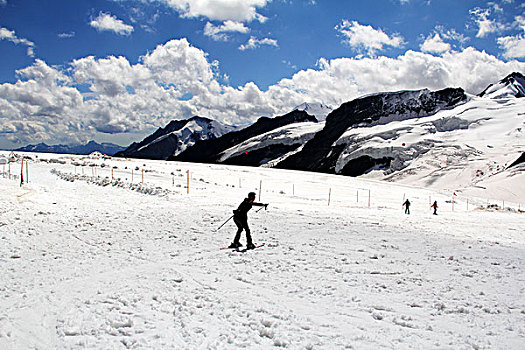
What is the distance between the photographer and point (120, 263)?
1052 cm

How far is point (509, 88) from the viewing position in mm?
159875

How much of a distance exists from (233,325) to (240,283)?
2.20m

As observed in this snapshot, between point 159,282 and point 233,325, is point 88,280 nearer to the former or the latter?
point 159,282

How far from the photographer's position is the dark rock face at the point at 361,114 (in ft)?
484

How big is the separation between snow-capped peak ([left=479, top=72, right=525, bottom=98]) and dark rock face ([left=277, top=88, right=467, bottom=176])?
83.1ft

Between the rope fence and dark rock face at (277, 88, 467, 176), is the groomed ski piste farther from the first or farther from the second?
dark rock face at (277, 88, 467, 176)

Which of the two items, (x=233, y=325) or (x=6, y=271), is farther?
(x=6, y=271)

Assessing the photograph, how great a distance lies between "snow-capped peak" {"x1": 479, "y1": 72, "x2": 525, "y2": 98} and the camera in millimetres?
156625

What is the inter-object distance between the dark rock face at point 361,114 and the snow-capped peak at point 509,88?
25.3 metres

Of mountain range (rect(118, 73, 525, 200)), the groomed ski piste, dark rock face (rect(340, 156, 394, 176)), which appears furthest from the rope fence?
dark rock face (rect(340, 156, 394, 176))

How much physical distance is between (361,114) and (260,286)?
17517 centimetres

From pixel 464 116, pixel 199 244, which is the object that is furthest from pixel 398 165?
pixel 199 244

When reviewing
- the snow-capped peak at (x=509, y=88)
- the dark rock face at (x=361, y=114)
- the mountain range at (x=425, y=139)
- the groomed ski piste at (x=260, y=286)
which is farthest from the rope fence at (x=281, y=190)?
the snow-capped peak at (x=509, y=88)

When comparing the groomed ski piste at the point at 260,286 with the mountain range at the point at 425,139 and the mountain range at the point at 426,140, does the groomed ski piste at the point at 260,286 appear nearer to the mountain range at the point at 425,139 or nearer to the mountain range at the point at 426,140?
the mountain range at the point at 425,139
